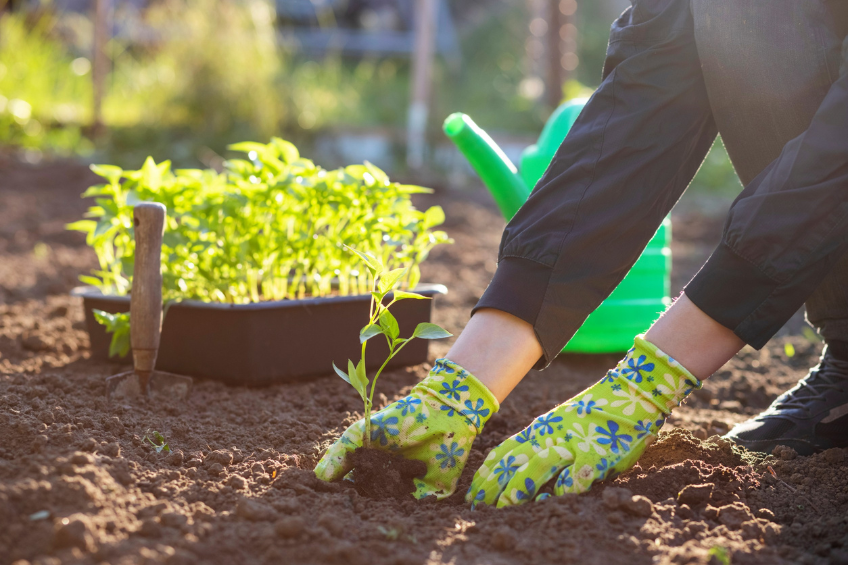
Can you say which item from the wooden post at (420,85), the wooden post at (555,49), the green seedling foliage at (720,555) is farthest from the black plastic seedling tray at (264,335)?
the wooden post at (555,49)

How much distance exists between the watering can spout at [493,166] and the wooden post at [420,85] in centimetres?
391

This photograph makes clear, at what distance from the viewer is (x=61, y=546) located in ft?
2.77

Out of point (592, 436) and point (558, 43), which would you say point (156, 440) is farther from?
point (558, 43)

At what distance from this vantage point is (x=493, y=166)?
1.73 metres

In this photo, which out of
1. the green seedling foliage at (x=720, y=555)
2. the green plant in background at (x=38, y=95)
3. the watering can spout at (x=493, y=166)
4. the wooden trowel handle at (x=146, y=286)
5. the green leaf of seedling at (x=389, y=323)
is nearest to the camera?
the green seedling foliage at (x=720, y=555)

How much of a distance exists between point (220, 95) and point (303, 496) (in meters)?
4.68

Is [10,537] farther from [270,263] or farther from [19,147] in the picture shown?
[19,147]

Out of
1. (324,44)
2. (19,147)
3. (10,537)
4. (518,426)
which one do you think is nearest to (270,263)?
(518,426)

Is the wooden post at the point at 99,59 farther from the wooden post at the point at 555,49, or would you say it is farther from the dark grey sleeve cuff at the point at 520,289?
the dark grey sleeve cuff at the point at 520,289

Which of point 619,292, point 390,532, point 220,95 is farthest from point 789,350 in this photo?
point 220,95

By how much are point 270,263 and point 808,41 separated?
3.71ft

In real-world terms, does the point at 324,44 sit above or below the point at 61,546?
above

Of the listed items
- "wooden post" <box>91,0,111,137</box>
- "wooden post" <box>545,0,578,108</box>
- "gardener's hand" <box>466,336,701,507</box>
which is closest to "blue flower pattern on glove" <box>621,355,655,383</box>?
"gardener's hand" <box>466,336,701,507</box>

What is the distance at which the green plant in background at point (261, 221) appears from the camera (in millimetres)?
1559
